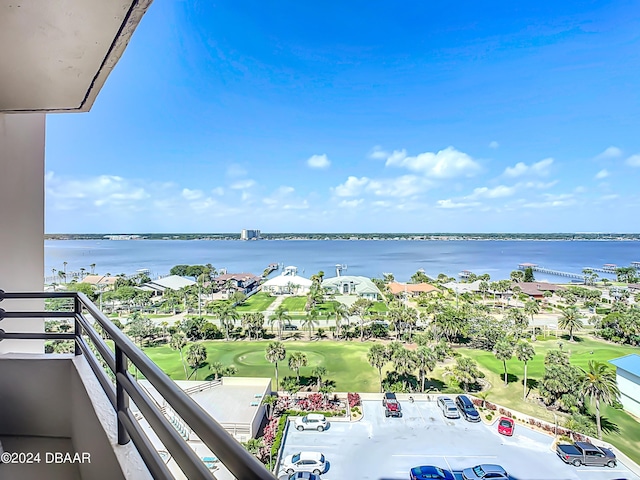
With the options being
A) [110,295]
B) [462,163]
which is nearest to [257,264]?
[110,295]

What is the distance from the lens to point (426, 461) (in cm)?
523

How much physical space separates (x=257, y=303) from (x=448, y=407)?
20.5 feet

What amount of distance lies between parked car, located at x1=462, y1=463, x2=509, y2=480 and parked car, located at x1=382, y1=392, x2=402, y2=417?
5.04 feet

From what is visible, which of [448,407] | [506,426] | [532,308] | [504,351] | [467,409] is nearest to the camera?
[506,426]

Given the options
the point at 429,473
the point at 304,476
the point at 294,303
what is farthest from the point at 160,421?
the point at 294,303

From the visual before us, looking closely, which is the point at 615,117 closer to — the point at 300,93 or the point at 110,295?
the point at 300,93

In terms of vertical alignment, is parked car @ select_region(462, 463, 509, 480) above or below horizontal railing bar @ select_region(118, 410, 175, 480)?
below

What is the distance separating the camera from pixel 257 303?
10.5 metres

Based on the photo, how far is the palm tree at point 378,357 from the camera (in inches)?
318

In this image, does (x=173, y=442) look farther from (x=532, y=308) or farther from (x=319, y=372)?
(x=532, y=308)

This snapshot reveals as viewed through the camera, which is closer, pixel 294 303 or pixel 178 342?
pixel 178 342

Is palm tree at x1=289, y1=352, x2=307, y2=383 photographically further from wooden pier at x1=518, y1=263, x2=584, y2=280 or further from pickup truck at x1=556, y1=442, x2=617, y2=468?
wooden pier at x1=518, y1=263, x2=584, y2=280

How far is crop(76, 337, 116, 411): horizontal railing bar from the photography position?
86cm

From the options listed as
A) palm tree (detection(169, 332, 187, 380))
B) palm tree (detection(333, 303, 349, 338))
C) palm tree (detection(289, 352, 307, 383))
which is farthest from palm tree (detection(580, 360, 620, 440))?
palm tree (detection(169, 332, 187, 380))
